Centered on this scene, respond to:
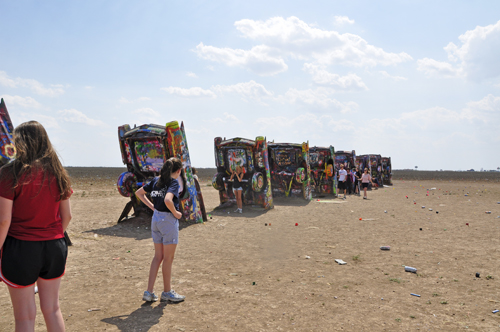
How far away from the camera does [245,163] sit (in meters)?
12.6

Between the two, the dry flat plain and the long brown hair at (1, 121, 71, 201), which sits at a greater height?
the long brown hair at (1, 121, 71, 201)

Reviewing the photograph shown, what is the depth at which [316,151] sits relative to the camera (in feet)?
60.5

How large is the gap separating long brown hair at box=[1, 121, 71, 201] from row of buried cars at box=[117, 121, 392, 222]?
6.85ft

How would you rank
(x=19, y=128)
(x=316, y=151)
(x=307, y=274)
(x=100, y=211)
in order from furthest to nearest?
(x=316, y=151) → (x=100, y=211) → (x=307, y=274) → (x=19, y=128)

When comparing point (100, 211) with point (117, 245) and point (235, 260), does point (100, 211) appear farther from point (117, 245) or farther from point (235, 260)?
point (235, 260)

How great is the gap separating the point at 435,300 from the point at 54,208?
184 inches

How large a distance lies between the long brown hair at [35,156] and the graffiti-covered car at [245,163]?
31.8 feet

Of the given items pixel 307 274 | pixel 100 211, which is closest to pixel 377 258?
pixel 307 274

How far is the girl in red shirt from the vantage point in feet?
7.91

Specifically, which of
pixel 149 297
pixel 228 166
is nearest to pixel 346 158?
pixel 228 166

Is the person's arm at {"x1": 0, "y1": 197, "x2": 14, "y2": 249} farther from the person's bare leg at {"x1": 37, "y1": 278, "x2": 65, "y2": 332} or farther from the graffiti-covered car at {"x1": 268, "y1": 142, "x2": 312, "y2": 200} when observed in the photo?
the graffiti-covered car at {"x1": 268, "y1": 142, "x2": 312, "y2": 200}

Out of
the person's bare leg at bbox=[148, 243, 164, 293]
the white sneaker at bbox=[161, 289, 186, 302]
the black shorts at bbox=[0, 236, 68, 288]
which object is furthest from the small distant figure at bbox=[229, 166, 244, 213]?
the black shorts at bbox=[0, 236, 68, 288]

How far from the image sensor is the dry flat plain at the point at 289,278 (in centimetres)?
385

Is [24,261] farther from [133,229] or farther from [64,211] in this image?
[133,229]
